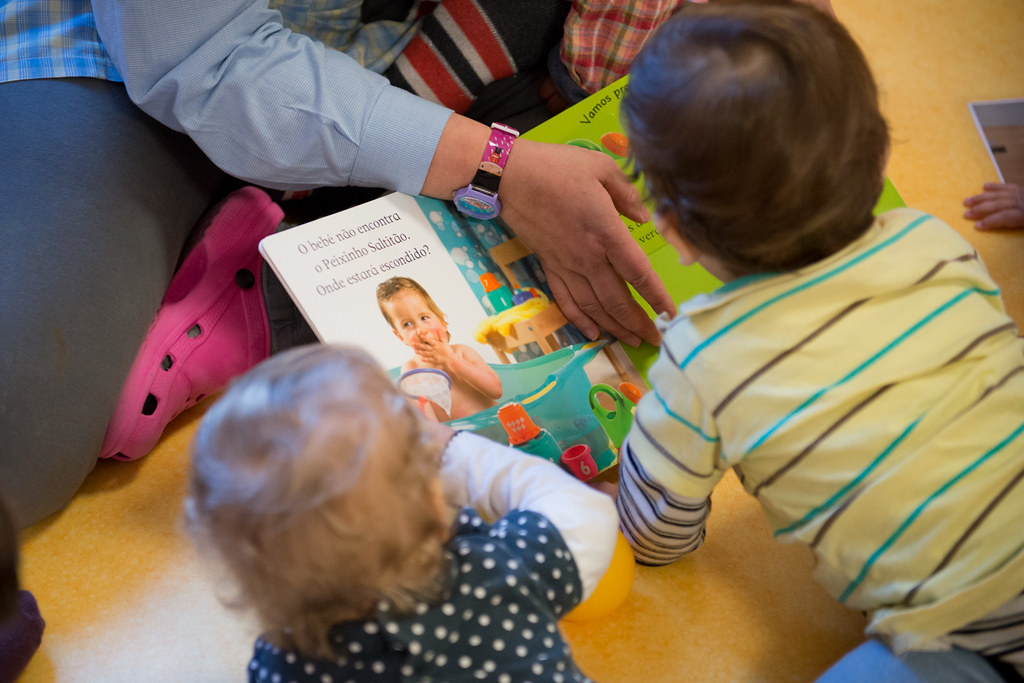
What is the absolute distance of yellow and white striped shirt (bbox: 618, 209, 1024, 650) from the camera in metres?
0.55

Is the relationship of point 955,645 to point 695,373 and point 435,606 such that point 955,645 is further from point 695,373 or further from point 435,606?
point 435,606

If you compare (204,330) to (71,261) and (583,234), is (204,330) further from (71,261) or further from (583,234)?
(583,234)

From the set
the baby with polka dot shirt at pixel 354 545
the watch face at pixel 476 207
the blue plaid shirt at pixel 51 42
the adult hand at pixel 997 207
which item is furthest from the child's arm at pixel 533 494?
the adult hand at pixel 997 207

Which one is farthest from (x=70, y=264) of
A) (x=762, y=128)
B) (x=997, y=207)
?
(x=997, y=207)

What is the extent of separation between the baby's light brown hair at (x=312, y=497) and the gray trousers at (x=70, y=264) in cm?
31

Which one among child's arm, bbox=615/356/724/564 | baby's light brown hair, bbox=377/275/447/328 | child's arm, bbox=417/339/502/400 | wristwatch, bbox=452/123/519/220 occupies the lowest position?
child's arm, bbox=615/356/724/564

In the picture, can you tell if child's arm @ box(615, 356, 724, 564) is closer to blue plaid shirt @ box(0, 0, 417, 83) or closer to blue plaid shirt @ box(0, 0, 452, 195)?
blue plaid shirt @ box(0, 0, 452, 195)

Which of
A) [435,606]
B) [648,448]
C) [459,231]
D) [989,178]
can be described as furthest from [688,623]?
[989,178]

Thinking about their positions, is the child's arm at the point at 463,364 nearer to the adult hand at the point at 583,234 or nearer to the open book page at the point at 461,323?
the open book page at the point at 461,323

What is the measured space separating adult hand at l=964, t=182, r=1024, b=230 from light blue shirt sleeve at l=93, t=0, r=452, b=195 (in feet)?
2.60

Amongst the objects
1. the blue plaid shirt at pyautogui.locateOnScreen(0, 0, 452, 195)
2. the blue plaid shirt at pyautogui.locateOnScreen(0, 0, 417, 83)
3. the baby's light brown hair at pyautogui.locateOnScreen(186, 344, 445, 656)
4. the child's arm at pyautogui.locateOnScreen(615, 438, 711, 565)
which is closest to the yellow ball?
the child's arm at pyautogui.locateOnScreen(615, 438, 711, 565)

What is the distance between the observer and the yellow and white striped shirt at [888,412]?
550mm

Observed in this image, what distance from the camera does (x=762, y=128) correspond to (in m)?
0.52

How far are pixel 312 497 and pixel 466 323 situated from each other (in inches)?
14.3
